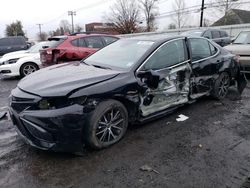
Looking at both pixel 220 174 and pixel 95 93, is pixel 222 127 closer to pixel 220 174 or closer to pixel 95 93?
pixel 220 174

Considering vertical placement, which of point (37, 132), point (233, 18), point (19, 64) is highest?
point (233, 18)

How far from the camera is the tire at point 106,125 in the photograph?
3398 millimetres

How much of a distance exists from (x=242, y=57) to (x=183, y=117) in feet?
13.1

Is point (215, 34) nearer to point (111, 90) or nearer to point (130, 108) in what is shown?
point (130, 108)

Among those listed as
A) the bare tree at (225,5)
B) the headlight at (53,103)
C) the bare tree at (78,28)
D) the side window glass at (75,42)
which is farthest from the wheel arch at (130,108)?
the bare tree at (78,28)

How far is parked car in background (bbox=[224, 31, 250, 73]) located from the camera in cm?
754

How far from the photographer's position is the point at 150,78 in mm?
4020

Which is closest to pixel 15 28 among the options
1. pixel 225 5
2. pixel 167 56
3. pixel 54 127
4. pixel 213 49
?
pixel 225 5

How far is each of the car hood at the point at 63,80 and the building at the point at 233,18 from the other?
39.4 meters

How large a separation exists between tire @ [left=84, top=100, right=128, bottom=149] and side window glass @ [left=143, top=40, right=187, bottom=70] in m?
0.87

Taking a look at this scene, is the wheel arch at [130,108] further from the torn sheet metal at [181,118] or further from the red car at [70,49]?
the red car at [70,49]

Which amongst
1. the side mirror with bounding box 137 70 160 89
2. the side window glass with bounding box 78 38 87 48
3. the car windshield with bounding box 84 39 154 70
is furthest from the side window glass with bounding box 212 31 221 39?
the side mirror with bounding box 137 70 160 89

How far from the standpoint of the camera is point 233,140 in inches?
155

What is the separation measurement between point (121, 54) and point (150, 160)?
200 cm
